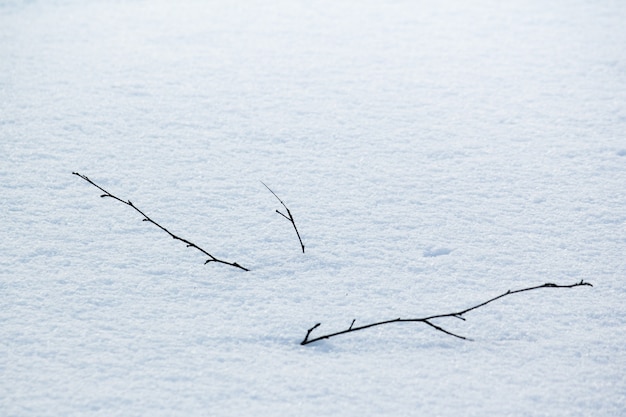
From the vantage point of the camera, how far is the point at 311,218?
197cm

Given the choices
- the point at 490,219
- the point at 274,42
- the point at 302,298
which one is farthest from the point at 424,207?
the point at 274,42

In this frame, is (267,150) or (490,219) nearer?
(490,219)

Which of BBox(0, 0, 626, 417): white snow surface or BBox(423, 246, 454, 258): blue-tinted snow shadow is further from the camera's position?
BBox(423, 246, 454, 258): blue-tinted snow shadow

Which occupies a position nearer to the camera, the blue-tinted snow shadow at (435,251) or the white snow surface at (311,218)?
the white snow surface at (311,218)

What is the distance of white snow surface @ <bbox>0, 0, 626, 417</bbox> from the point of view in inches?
54.9

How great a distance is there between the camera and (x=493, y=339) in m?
1.53

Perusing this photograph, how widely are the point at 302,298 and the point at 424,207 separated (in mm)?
579

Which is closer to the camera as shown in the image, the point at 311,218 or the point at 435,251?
the point at 435,251

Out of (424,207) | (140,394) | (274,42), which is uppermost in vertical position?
(274,42)

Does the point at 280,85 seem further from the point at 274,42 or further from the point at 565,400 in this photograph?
the point at 565,400

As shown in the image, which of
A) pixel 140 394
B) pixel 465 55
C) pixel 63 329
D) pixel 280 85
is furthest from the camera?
pixel 465 55

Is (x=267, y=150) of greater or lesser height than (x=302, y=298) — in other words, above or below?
above

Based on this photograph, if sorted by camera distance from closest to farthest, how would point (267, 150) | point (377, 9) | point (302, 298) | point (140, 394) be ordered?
point (140, 394) → point (302, 298) → point (267, 150) → point (377, 9)

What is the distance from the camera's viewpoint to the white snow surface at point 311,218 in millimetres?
1396
